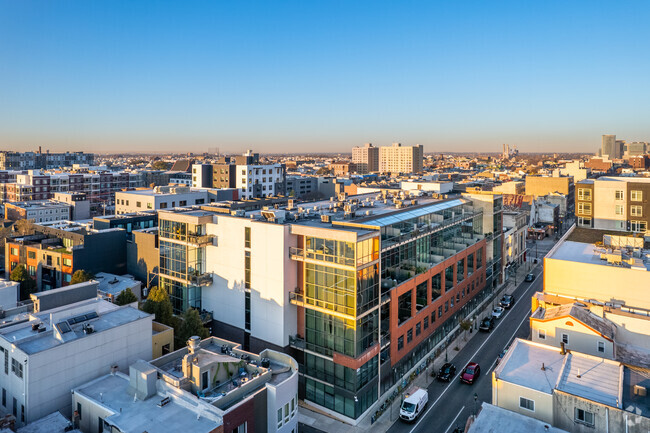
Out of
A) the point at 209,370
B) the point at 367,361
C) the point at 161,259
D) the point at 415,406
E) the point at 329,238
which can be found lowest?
the point at 415,406

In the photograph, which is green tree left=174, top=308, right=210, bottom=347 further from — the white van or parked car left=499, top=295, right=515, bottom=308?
parked car left=499, top=295, right=515, bottom=308

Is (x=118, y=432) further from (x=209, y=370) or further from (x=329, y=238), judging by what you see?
(x=329, y=238)

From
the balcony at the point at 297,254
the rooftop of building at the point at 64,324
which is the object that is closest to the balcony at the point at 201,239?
the rooftop of building at the point at 64,324

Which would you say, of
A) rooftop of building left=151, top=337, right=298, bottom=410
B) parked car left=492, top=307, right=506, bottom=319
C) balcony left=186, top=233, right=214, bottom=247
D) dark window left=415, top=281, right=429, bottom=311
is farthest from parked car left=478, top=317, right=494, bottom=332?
balcony left=186, top=233, right=214, bottom=247

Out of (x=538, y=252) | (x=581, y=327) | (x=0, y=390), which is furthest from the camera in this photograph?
(x=538, y=252)

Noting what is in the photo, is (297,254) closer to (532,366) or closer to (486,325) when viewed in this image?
(532,366)

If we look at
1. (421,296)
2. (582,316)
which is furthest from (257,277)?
(582,316)

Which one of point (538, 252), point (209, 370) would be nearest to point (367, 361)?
point (209, 370)
